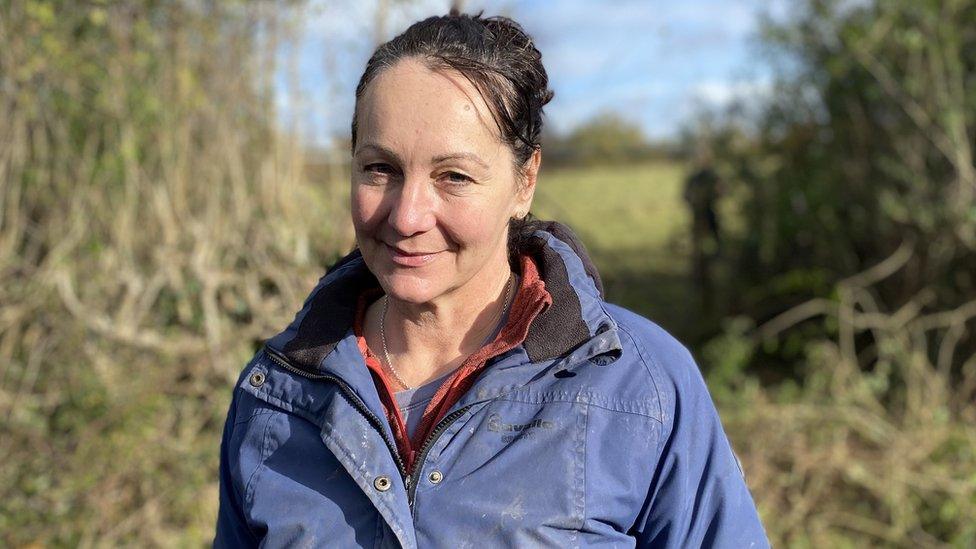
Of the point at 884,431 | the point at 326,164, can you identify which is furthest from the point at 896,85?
the point at 326,164

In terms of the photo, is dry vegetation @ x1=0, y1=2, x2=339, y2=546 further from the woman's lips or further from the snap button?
the snap button

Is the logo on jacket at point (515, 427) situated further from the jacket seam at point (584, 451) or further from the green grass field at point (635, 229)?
the green grass field at point (635, 229)

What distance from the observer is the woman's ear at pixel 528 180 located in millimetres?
2000

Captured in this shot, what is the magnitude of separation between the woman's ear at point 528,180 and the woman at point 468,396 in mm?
38

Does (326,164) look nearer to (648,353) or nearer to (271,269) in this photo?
(271,269)

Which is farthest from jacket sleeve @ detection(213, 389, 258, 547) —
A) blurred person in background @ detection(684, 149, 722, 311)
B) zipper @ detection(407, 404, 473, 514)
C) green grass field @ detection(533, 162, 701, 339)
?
blurred person in background @ detection(684, 149, 722, 311)

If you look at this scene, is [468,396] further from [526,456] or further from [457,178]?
[457,178]

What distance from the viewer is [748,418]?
18.6ft

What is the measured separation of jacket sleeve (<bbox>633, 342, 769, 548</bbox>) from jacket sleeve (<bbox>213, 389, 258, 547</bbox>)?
0.82 metres

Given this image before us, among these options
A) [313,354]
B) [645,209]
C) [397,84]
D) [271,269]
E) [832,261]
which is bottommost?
[645,209]

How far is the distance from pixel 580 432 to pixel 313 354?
1.86 ft

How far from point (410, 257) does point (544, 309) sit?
0.93 feet

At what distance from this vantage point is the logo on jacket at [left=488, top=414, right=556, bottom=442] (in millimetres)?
1747

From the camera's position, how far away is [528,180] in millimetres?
2037
